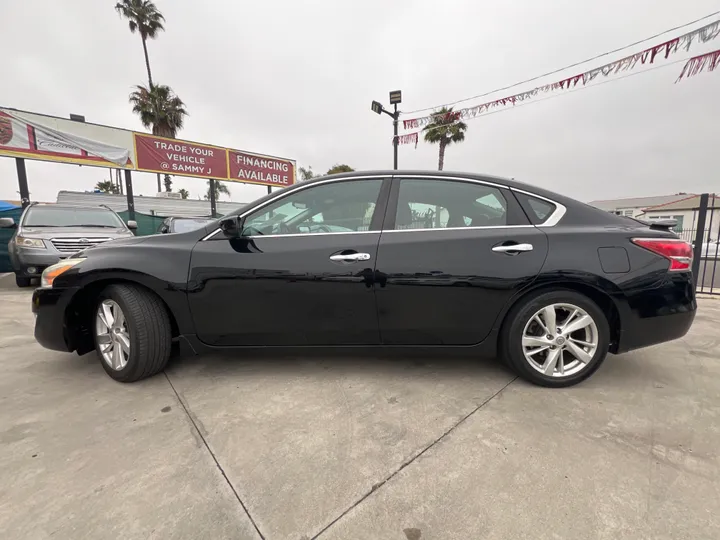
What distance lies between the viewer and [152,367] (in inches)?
92.4

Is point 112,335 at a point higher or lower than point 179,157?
lower

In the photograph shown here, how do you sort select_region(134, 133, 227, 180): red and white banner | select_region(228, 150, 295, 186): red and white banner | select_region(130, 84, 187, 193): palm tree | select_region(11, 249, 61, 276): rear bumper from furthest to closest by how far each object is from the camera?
1. select_region(130, 84, 187, 193): palm tree
2. select_region(228, 150, 295, 186): red and white banner
3. select_region(134, 133, 227, 180): red and white banner
4. select_region(11, 249, 61, 276): rear bumper

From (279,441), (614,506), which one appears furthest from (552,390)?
(279,441)

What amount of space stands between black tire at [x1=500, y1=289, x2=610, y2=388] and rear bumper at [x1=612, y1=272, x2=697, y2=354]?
0.15 metres

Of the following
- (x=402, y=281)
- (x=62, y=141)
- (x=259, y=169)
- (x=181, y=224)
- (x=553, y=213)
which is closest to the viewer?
(x=402, y=281)

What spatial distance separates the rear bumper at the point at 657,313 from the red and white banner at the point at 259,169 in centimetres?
1316

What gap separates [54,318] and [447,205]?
110 inches

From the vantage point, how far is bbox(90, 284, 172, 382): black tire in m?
2.25

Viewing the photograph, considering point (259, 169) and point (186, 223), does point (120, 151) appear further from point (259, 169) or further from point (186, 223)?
point (186, 223)

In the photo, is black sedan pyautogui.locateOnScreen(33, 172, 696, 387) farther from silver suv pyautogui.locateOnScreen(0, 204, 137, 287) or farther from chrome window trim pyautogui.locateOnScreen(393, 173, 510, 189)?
silver suv pyautogui.locateOnScreen(0, 204, 137, 287)

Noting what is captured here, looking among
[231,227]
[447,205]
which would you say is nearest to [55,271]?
[231,227]

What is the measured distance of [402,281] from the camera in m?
2.18

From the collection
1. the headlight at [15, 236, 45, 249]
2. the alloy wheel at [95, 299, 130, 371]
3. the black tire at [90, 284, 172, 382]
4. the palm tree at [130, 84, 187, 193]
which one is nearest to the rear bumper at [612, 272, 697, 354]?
the black tire at [90, 284, 172, 382]

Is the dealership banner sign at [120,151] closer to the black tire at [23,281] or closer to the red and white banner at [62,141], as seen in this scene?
the red and white banner at [62,141]
